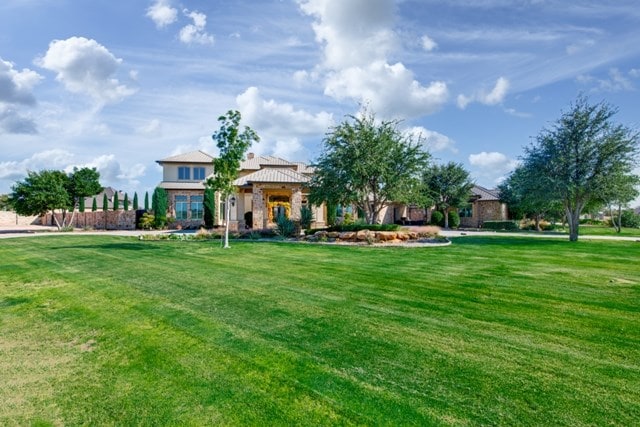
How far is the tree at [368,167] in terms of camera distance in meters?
20.4

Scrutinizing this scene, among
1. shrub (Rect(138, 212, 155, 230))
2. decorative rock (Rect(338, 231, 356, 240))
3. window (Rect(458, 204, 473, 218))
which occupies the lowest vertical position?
decorative rock (Rect(338, 231, 356, 240))

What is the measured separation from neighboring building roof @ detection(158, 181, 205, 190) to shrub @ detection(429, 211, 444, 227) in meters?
23.6

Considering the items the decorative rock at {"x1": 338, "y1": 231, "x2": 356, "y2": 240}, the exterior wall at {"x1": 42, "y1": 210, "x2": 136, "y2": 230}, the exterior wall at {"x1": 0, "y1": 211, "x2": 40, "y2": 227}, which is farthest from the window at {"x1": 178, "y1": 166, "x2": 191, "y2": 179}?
the exterior wall at {"x1": 0, "y1": 211, "x2": 40, "y2": 227}

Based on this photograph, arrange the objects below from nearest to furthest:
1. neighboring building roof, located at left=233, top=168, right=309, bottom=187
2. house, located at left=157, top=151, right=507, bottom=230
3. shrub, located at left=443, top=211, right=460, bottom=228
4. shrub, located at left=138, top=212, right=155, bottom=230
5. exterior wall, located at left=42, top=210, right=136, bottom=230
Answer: neighboring building roof, located at left=233, top=168, right=309, bottom=187 < house, located at left=157, top=151, right=507, bottom=230 < shrub, located at left=138, top=212, right=155, bottom=230 < exterior wall, located at left=42, top=210, right=136, bottom=230 < shrub, located at left=443, top=211, right=460, bottom=228

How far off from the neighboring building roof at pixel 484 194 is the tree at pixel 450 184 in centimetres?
270

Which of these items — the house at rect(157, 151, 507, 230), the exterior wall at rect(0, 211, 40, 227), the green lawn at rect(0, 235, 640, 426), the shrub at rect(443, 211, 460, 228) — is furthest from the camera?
the exterior wall at rect(0, 211, 40, 227)

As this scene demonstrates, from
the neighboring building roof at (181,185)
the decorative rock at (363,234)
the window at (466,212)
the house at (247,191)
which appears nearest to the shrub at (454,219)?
the window at (466,212)

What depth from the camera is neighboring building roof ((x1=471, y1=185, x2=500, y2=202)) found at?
40.0m

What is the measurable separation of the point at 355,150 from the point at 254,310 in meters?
15.4

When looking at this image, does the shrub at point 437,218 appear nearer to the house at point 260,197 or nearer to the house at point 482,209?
the house at point 260,197

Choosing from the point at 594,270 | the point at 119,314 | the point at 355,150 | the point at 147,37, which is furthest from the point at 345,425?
the point at 355,150

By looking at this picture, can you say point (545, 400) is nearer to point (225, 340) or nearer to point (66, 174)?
point (225, 340)

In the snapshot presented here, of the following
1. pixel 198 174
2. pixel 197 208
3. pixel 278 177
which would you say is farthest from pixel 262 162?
pixel 278 177

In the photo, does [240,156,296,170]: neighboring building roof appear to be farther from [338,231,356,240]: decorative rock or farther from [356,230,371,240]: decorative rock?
[356,230,371,240]: decorative rock
